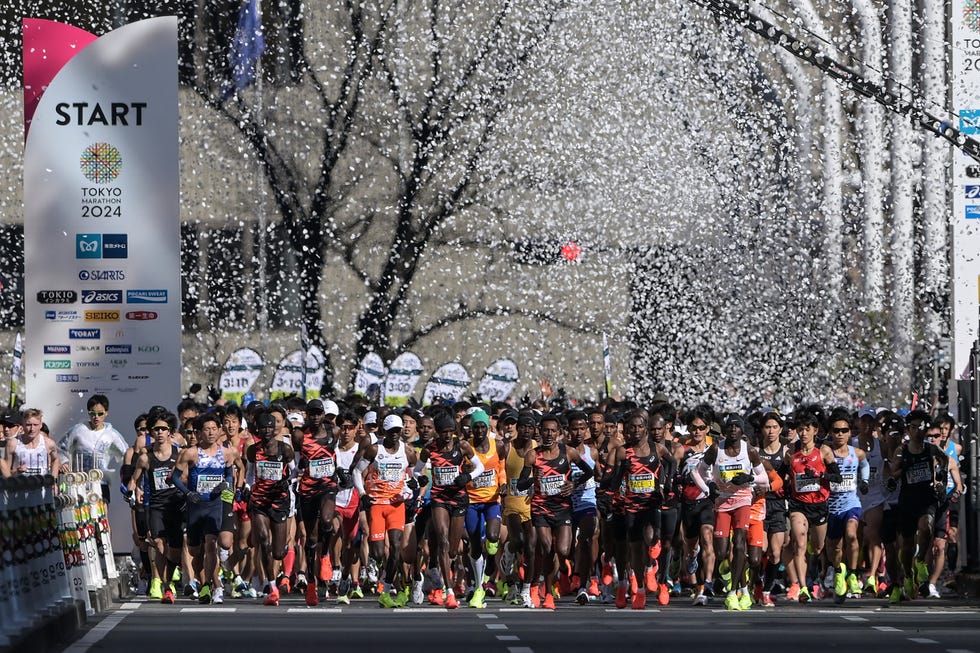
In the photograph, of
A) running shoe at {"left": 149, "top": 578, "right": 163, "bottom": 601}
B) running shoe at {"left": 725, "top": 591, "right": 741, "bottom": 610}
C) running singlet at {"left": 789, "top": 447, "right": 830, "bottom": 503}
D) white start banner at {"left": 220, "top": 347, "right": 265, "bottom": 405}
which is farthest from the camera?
white start banner at {"left": 220, "top": 347, "right": 265, "bottom": 405}

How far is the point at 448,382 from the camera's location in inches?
1608

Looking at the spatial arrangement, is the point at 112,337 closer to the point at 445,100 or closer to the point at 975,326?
the point at 975,326

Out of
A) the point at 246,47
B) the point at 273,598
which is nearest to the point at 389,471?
the point at 273,598

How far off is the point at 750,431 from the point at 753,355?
953 inches

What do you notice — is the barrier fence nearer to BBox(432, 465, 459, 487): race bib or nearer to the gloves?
the gloves

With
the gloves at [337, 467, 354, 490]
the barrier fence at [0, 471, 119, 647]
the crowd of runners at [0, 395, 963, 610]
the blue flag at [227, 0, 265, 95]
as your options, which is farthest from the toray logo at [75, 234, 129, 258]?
the blue flag at [227, 0, 265, 95]

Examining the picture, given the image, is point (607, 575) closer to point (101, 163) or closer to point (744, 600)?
point (744, 600)

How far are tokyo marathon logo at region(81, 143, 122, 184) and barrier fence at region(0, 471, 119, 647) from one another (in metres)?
3.98

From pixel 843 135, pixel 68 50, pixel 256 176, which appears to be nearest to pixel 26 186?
pixel 68 50

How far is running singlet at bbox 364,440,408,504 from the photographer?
21547mm

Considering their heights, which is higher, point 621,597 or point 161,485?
point 161,485

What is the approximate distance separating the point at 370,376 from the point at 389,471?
65.4ft

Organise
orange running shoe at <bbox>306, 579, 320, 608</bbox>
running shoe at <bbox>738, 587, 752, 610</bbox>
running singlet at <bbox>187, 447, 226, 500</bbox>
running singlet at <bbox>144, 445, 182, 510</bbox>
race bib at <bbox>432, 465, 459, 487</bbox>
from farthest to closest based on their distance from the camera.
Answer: running singlet at <bbox>144, 445, 182, 510</bbox>, running singlet at <bbox>187, 447, 226, 500</bbox>, orange running shoe at <bbox>306, 579, 320, 608</bbox>, race bib at <bbox>432, 465, 459, 487</bbox>, running shoe at <bbox>738, 587, 752, 610</bbox>

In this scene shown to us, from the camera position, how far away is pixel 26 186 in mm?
25094
